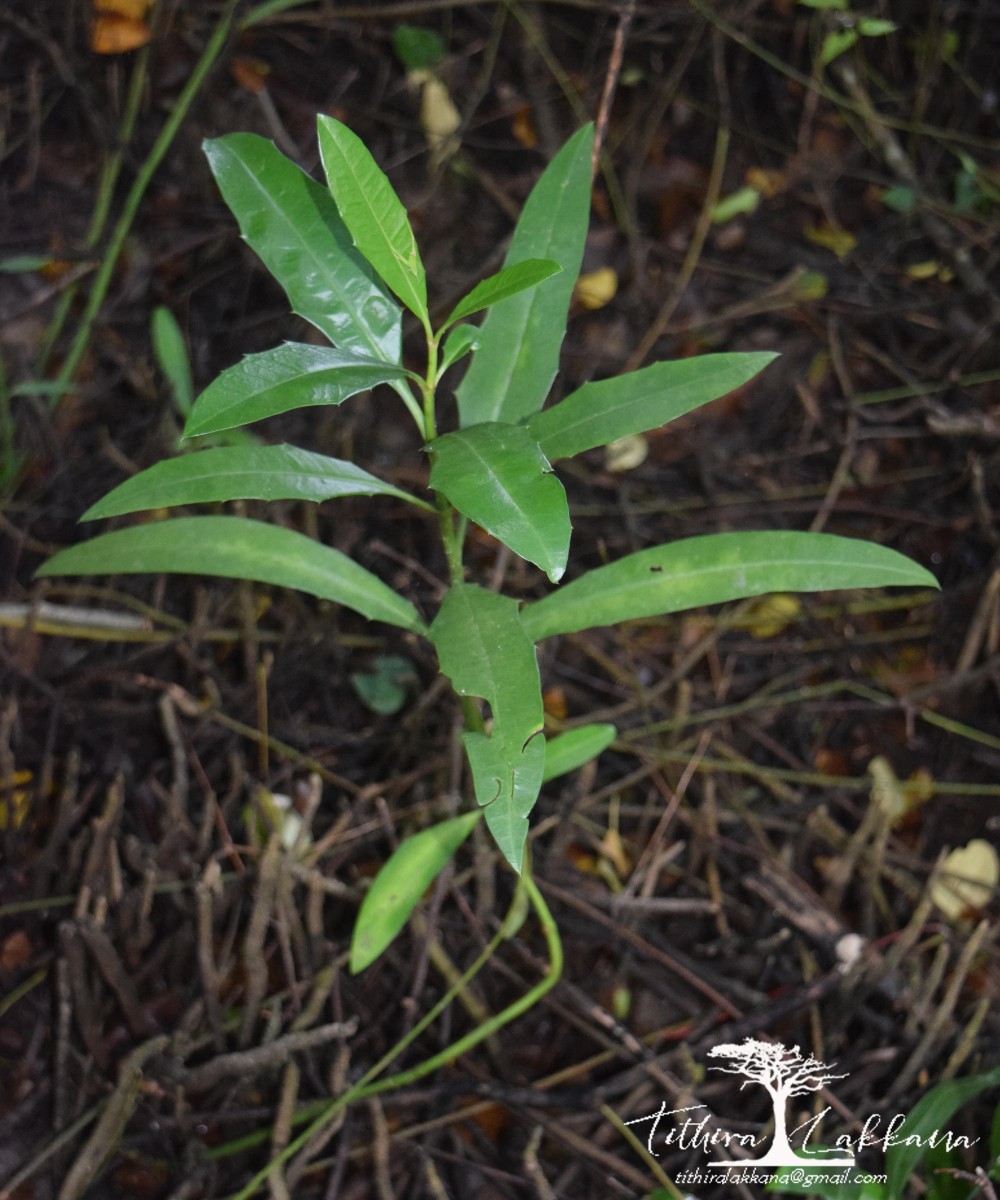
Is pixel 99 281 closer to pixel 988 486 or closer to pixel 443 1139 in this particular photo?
pixel 443 1139

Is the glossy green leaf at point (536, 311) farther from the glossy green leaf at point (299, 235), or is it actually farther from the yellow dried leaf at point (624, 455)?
the yellow dried leaf at point (624, 455)

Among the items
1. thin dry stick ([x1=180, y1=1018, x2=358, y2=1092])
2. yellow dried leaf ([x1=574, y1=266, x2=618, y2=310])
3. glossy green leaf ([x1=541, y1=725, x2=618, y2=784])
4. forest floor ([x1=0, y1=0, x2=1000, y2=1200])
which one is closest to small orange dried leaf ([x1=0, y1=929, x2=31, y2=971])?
forest floor ([x1=0, y1=0, x2=1000, y2=1200])

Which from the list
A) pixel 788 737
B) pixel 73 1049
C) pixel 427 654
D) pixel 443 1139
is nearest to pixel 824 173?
pixel 788 737

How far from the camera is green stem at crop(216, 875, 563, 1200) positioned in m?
1.33

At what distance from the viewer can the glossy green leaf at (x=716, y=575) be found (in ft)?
4.00

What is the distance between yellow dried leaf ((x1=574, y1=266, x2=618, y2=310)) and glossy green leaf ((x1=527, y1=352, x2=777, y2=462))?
1.04 meters

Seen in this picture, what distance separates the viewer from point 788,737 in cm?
184

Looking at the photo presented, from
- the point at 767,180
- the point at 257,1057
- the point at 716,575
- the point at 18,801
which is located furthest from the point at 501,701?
the point at 767,180

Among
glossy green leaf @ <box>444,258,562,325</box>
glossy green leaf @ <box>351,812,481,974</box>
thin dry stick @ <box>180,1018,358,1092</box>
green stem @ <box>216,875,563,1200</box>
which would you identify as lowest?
green stem @ <box>216,875,563,1200</box>

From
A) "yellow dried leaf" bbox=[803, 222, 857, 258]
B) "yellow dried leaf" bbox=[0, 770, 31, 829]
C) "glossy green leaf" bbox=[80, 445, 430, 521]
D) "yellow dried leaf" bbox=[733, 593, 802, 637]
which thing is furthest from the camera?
"yellow dried leaf" bbox=[803, 222, 857, 258]

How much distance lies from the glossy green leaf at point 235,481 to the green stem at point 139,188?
0.87m

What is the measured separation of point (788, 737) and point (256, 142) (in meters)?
1.36

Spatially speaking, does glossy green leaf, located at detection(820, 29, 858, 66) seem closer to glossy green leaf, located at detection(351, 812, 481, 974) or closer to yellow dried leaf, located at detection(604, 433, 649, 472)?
yellow dried leaf, located at detection(604, 433, 649, 472)

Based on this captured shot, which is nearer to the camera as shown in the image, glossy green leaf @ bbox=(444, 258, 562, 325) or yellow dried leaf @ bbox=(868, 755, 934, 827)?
glossy green leaf @ bbox=(444, 258, 562, 325)
